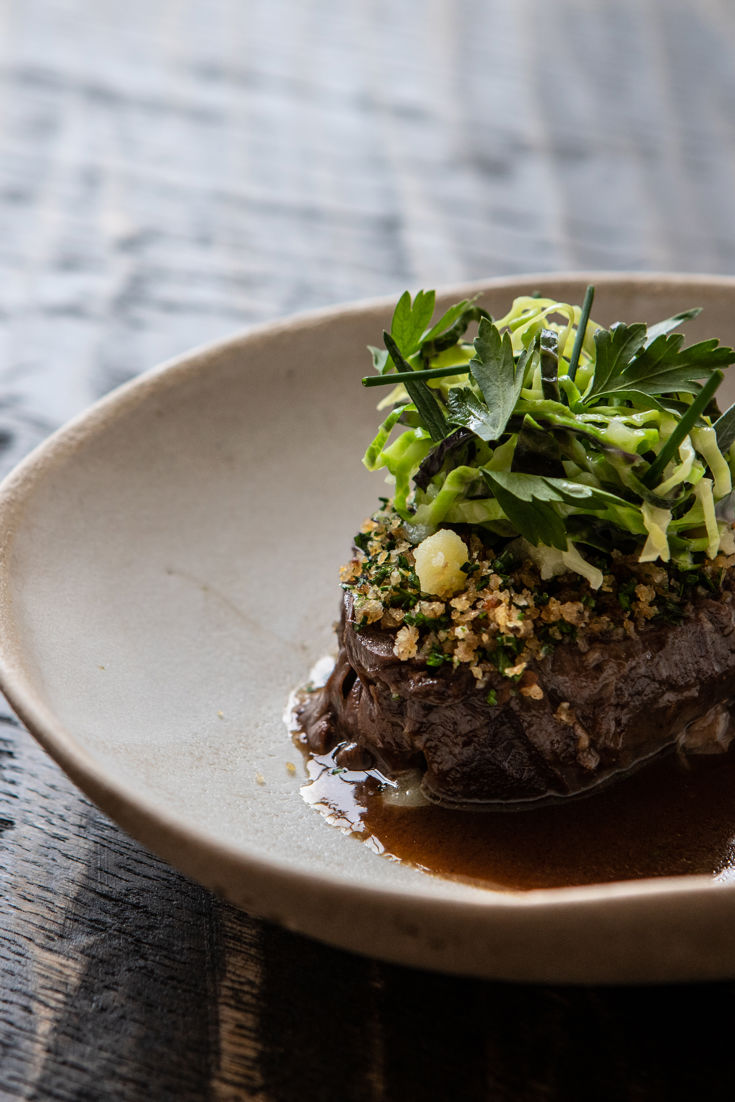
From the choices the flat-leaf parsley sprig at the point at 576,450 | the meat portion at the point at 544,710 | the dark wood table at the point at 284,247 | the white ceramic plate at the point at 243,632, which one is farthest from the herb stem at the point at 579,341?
the dark wood table at the point at 284,247

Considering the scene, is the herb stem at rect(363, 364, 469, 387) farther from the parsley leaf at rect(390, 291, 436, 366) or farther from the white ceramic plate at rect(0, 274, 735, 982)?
the white ceramic plate at rect(0, 274, 735, 982)

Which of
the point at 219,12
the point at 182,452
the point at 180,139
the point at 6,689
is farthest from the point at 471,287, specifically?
the point at 219,12

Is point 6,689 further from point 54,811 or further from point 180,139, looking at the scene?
point 180,139

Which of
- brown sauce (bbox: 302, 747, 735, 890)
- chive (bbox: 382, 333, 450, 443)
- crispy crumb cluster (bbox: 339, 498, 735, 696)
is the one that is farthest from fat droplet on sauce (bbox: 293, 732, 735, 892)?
chive (bbox: 382, 333, 450, 443)

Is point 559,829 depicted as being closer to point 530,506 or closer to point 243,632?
point 530,506

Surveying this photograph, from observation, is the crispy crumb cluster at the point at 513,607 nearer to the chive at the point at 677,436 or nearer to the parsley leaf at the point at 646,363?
the chive at the point at 677,436

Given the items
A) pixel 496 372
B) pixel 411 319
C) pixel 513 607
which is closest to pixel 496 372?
pixel 496 372
